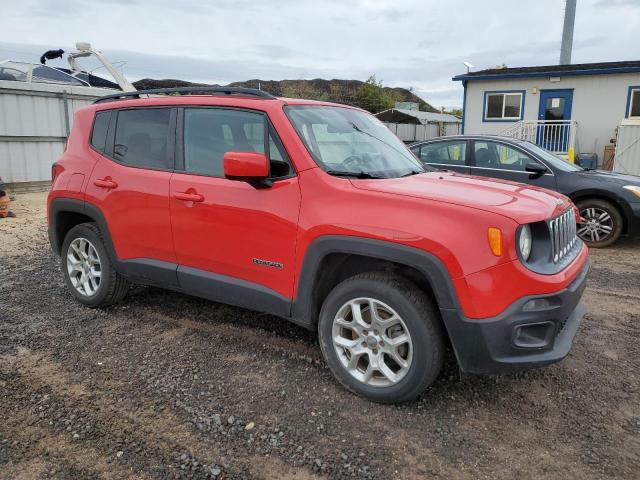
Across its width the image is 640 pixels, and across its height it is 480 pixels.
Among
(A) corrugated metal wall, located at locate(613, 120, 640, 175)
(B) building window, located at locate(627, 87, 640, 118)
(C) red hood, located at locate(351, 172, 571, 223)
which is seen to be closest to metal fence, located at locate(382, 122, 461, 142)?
(B) building window, located at locate(627, 87, 640, 118)

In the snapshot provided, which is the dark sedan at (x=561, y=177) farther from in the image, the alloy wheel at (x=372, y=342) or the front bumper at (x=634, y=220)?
the alloy wheel at (x=372, y=342)

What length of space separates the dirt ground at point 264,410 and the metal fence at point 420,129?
826 inches

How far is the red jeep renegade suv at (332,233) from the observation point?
272 cm

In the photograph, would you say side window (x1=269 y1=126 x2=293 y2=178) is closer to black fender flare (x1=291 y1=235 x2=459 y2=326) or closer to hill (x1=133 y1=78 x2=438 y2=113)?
black fender flare (x1=291 y1=235 x2=459 y2=326)

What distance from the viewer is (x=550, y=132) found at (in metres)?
18.5

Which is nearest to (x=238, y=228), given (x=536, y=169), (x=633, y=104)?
(x=536, y=169)

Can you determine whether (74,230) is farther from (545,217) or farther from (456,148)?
(456,148)

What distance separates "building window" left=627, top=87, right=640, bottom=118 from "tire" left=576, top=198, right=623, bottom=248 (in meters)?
12.7

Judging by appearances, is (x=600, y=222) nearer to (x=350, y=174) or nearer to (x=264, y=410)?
(x=350, y=174)

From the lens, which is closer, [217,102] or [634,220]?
[217,102]

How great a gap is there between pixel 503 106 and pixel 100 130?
18.0m

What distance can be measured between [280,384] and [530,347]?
154 centimetres

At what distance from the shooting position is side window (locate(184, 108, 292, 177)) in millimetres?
3424

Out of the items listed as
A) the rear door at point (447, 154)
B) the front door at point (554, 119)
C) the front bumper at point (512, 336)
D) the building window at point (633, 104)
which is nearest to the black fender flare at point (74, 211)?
the front bumper at point (512, 336)
